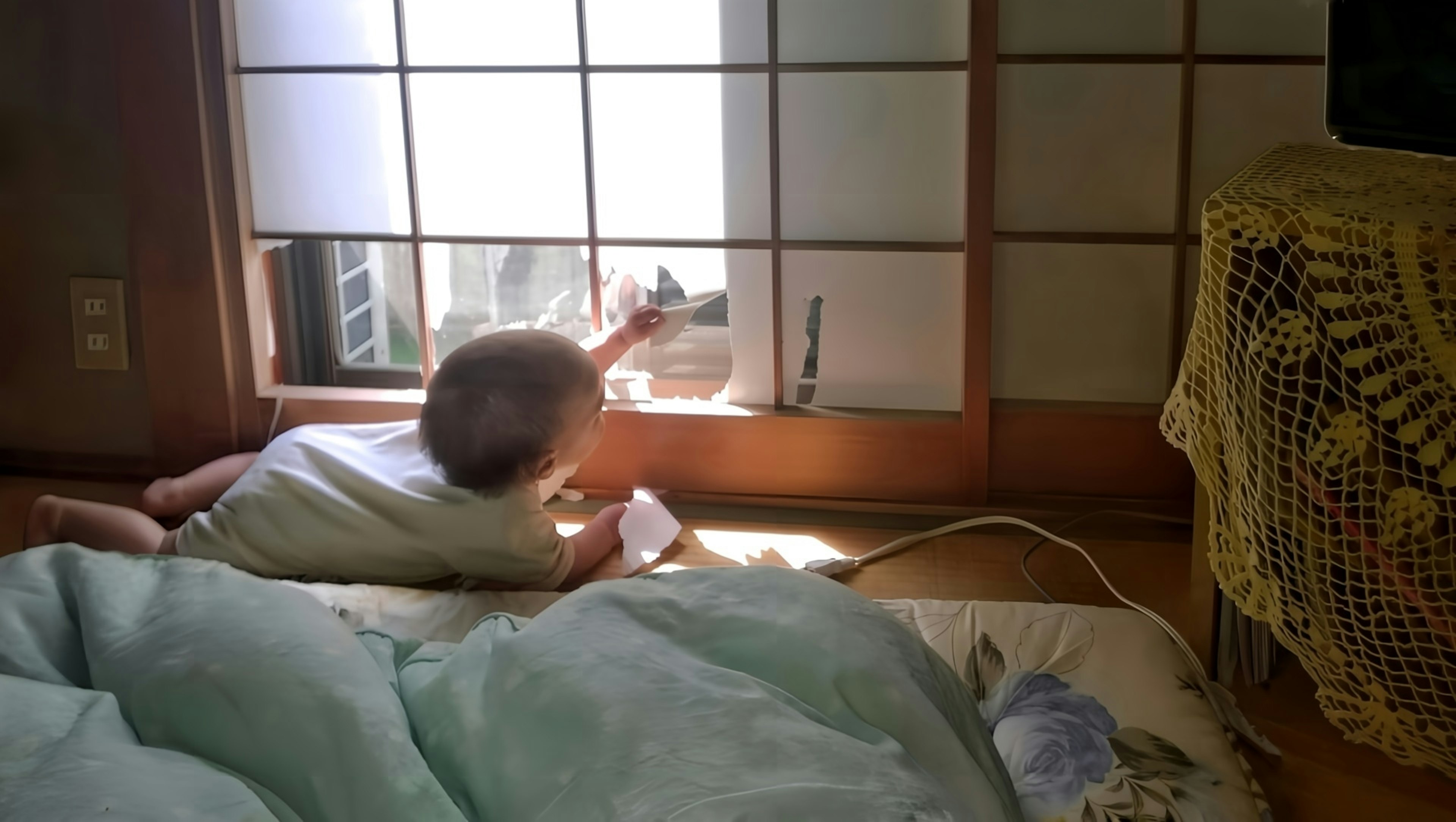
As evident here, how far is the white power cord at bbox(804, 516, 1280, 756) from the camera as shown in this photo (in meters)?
1.29

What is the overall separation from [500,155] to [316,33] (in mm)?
362

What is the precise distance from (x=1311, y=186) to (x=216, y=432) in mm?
1705

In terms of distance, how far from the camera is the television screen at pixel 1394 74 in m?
0.98

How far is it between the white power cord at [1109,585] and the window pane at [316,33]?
108 centimetres

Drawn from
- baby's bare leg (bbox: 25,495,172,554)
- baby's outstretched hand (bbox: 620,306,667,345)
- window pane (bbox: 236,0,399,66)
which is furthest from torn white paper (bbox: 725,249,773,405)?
baby's bare leg (bbox: 25,495,172,554)

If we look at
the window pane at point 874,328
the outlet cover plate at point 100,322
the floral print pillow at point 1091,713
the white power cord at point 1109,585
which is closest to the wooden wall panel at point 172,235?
the outlet cover plate at point 100,322

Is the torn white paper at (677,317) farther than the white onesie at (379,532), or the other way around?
the torn white paper at (677,317)

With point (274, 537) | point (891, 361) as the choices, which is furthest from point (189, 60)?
point (891, 361)

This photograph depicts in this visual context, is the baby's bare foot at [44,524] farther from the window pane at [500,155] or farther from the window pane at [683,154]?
the window pane at [683,154]

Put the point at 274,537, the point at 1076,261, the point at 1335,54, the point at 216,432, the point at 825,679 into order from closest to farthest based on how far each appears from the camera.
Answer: the point at 825,679 → the point at 1335,54 → the point at 274,537 → the point at 1076,261 → the point at 216,432

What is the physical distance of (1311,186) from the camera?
115 centimetres

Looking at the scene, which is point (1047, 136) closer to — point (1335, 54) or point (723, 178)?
point (723, 178)

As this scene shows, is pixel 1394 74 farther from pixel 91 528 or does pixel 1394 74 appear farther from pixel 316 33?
pixel 91 528

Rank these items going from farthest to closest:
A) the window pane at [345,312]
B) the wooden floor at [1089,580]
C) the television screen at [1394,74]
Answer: the window pane at [345,312] < the wooden floor at [1089,580] < the television screen at [1394,74]
